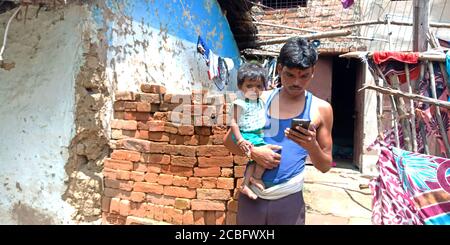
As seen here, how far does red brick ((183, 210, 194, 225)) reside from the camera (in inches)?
112

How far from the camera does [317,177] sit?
22.0ft

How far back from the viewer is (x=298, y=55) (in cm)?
177

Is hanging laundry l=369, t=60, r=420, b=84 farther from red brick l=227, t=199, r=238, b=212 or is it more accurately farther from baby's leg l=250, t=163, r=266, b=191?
baby's leg l=250, t=163, r=266, b=191

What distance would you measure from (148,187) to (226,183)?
71cm

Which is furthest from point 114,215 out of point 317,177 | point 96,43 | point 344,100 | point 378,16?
point 344,100

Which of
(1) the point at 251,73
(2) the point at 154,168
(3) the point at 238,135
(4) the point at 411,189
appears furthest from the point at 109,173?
(4) the point at 411,189

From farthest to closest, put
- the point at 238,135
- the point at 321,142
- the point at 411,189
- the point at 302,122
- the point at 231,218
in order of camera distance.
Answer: the point at 231,218 → the point at 411,189 → the point at 238,135 → the point at 321,142 → the point at 302,122

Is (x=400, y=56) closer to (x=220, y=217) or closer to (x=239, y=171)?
(x=239, y=171)

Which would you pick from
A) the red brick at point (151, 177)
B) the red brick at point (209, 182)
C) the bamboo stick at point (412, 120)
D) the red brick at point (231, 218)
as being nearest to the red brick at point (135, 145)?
the red brick at point (151, 177)

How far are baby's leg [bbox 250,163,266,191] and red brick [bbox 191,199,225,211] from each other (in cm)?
95

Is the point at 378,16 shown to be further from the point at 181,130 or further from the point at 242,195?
the point at 242,195

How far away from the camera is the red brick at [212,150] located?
110 inches

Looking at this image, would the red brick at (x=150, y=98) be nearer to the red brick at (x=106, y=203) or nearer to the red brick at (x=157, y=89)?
the red brick at (x=157, y=89)
